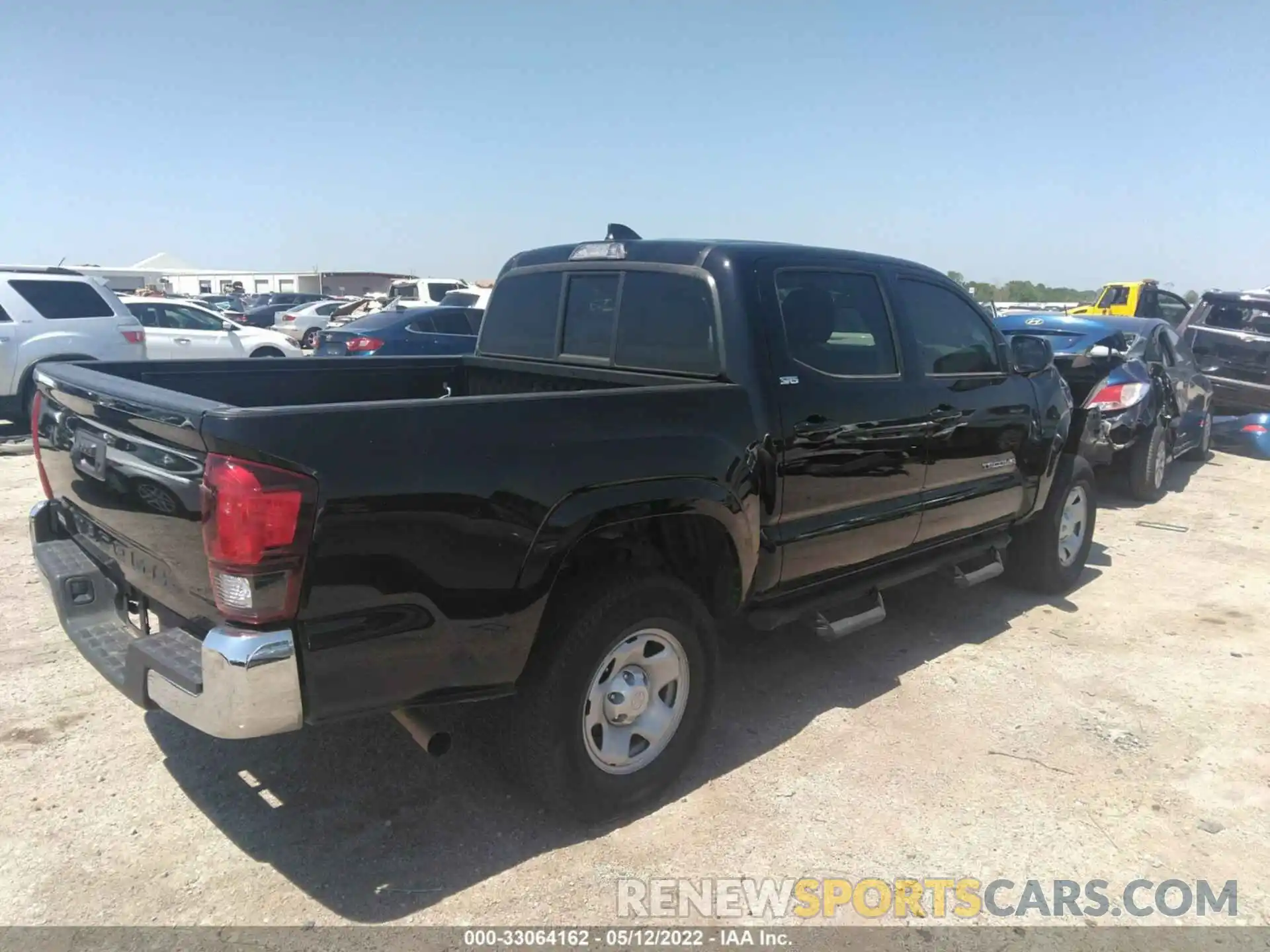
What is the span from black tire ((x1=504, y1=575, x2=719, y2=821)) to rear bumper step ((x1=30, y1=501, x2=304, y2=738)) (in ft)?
2.57

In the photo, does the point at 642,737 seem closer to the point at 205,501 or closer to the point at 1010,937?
the point at 1010,937

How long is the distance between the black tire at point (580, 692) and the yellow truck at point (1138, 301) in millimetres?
16753

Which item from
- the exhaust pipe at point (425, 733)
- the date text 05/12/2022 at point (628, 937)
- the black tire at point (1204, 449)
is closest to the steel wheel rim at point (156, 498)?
the exhaust pipe at point (425, 733)

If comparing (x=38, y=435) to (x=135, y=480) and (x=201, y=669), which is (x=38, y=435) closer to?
(x=135, y=480)

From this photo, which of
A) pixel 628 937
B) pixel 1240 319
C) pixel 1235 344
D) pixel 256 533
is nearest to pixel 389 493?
pixel 256 533

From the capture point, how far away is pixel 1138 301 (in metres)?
18.2

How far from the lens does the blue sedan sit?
13195mm

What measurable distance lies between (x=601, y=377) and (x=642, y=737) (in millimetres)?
1585

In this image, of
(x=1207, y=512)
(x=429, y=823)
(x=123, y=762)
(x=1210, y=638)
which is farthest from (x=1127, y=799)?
(x=1207, y=512)

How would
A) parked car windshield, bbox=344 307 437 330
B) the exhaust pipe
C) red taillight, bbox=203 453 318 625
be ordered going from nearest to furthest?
red taillight, bbox=203 453 318 625 < the exhaust pipe < parked car windshield, bbox=344 307 437 330

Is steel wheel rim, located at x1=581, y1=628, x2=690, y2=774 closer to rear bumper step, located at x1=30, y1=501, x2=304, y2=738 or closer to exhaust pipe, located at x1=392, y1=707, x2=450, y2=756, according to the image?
exhaust pipe, located at x1=392, y1=707, x2=450, y2=756

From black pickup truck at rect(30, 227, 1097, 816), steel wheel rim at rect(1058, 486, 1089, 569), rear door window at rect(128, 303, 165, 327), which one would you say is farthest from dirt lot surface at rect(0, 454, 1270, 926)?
rear door window at rect(128, 303, 165, 327)

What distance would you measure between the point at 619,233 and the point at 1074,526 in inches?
145

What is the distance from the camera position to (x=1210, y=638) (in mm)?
5176
